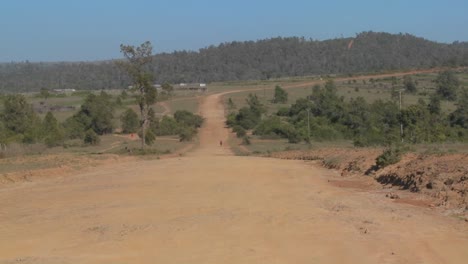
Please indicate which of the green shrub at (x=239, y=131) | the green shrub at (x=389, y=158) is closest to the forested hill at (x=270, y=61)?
the green shrub at (x=239, y=131)

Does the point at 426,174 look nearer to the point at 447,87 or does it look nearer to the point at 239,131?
the point at 239,131

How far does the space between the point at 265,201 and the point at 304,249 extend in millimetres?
5597

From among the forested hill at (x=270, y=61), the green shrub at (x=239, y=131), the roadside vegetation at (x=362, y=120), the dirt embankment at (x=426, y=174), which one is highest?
the forested hill at (x=270, y=61)

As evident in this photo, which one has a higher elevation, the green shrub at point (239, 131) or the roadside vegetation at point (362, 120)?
the roadside vegetation at point (362, 120)

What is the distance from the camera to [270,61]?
166 metres

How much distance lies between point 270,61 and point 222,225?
155 meters

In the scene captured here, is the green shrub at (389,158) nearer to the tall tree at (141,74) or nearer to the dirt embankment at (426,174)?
the dirt embankment at (426,174)

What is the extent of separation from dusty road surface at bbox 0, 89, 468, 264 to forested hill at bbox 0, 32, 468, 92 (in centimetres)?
13071

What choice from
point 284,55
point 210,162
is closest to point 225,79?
point 284,55

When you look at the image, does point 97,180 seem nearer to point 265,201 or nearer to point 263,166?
point 263,166

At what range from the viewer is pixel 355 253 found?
966 centimetres

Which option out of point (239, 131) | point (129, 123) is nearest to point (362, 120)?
point (239, 131)

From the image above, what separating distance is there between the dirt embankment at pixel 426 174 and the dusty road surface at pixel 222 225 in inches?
35.9

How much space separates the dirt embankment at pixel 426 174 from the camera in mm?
13955
